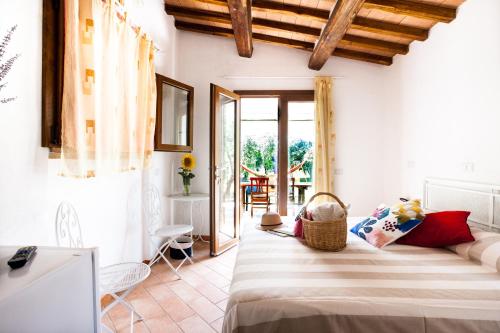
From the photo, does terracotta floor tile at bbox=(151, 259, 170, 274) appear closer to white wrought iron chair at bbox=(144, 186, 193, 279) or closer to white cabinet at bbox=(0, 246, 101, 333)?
white wrought iron chair at bbox=(144, 186, 193, 279)

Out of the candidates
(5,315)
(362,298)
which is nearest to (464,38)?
(362,298)

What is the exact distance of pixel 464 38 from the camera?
7.69ft

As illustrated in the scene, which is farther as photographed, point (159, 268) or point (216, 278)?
point (159, 268)

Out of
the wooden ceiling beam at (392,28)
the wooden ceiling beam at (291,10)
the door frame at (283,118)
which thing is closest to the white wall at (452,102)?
the wooden ceiling beam at (392,28)

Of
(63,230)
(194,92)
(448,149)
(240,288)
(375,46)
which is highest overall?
(375,46)

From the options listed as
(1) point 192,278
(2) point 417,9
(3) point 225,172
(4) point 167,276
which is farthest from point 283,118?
(4) point 167,276

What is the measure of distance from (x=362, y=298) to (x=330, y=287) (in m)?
0.14

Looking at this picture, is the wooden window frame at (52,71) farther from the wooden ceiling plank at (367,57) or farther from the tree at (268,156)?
the tree at (268,156)

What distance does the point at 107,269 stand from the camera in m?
1.78

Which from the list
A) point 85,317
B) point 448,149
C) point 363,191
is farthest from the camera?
point 363,191

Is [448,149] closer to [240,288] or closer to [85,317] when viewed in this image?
[240,288]

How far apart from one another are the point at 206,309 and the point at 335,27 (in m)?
2.82

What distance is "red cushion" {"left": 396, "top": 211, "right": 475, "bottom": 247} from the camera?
5.59 feet

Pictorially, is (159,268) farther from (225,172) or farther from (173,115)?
(173,115)
